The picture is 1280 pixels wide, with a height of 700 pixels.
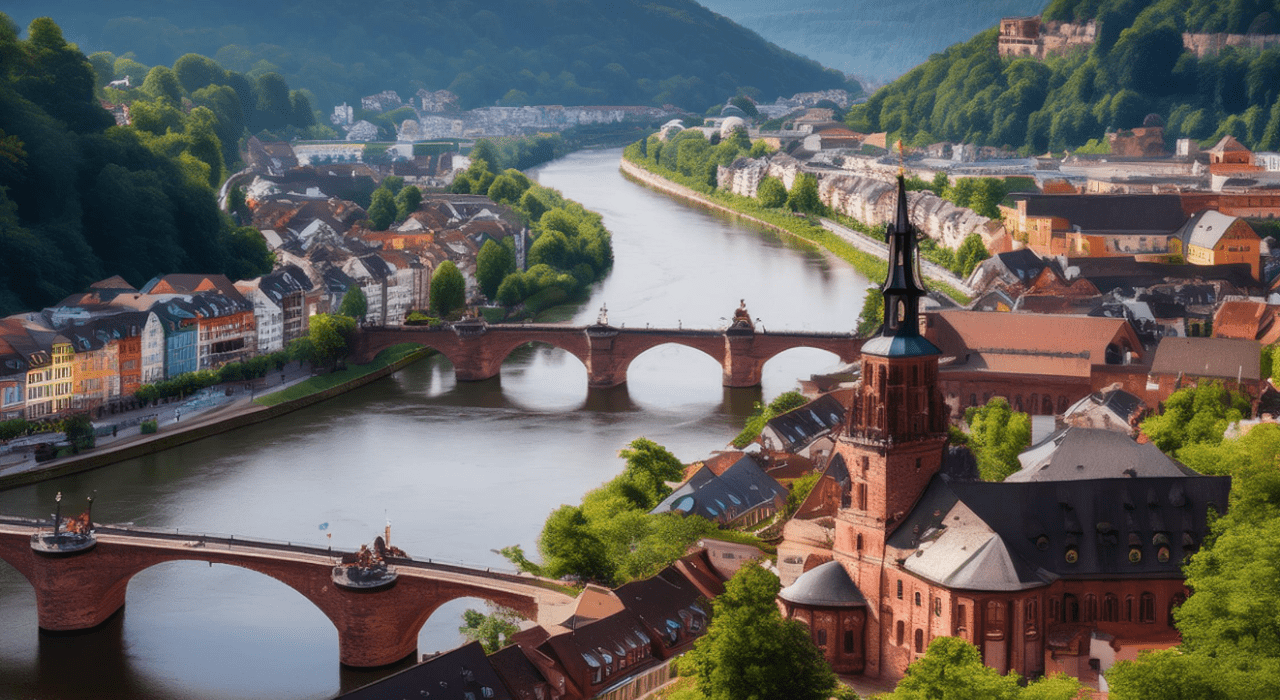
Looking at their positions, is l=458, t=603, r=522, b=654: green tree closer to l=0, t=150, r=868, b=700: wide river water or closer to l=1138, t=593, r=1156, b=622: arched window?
l=0, t=150, r=868, b=700: wide river water

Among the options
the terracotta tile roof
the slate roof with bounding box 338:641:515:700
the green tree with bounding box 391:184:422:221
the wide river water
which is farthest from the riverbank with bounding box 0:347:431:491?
the green tree with bounding box 391:184:422:221

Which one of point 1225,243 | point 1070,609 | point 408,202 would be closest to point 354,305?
point 408,202

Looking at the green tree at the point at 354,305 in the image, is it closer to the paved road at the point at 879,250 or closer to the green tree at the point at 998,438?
the paved road at the point at 879,250

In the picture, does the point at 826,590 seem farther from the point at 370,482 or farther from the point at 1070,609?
the point at 370,482

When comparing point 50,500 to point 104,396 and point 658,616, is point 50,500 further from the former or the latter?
point 658,616

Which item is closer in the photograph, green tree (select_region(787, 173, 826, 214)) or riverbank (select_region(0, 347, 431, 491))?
riverbank (select_region(0, 347, 431, 491))
